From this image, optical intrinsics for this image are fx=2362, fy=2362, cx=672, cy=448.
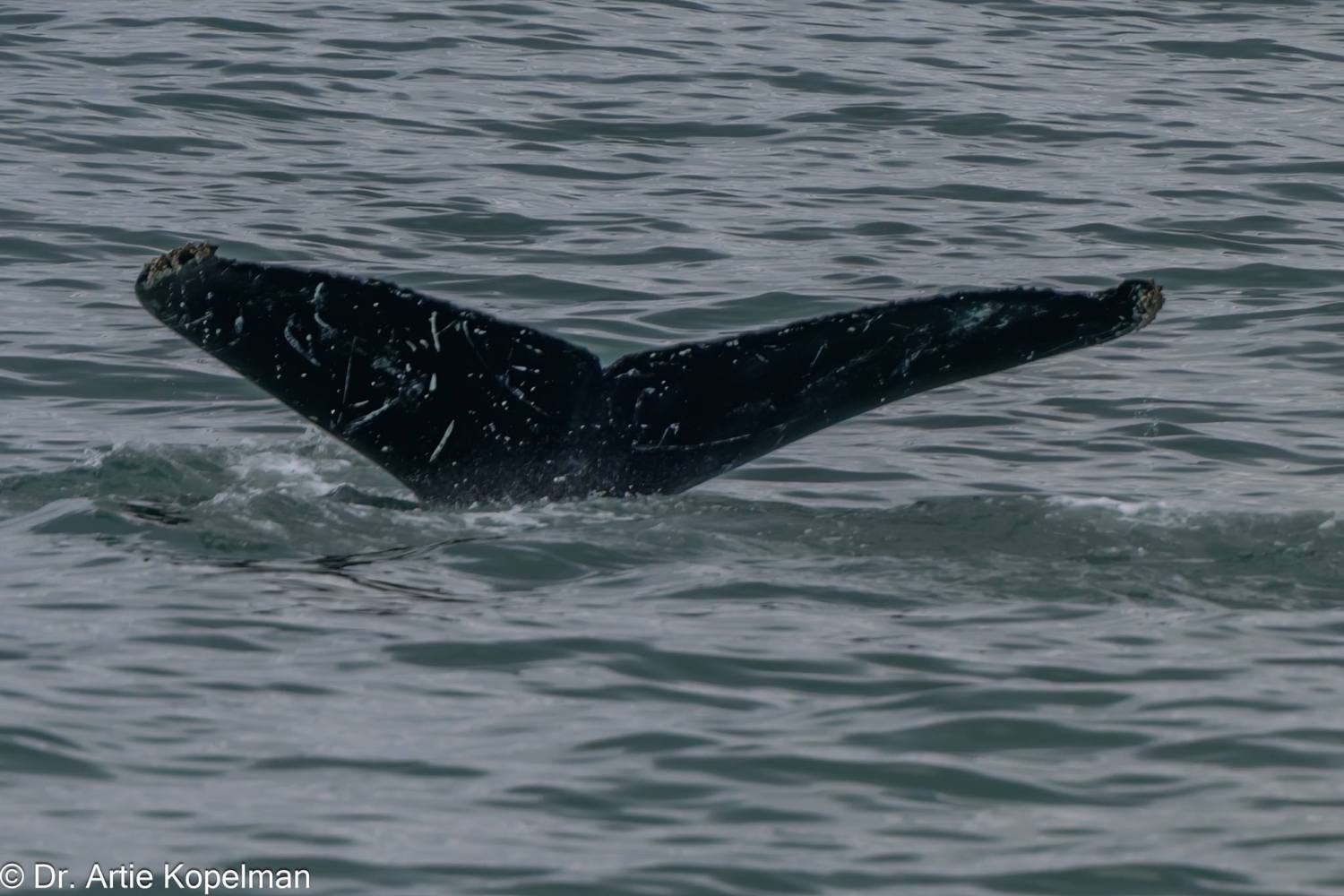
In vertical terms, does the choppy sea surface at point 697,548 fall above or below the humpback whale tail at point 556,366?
below

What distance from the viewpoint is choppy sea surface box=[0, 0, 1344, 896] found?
6758 mm

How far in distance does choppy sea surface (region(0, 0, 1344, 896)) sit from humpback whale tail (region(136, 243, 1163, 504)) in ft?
1.35

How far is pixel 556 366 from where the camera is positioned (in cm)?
937

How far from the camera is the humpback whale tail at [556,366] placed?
893cm

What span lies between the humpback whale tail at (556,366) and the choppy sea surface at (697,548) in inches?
16.2

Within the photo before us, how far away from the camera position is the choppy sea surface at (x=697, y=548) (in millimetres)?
6758

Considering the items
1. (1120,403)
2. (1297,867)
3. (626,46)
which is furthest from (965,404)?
(626,46)

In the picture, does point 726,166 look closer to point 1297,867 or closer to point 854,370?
point 854,370

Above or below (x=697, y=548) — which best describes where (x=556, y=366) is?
above

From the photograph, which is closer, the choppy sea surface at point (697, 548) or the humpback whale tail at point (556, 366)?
the choppy sea surface at point (697, 548)

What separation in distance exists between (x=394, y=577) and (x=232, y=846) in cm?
270

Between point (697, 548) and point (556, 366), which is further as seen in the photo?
point (697, 548)

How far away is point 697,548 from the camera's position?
9.63 m

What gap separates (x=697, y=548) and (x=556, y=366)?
3.17 feet
